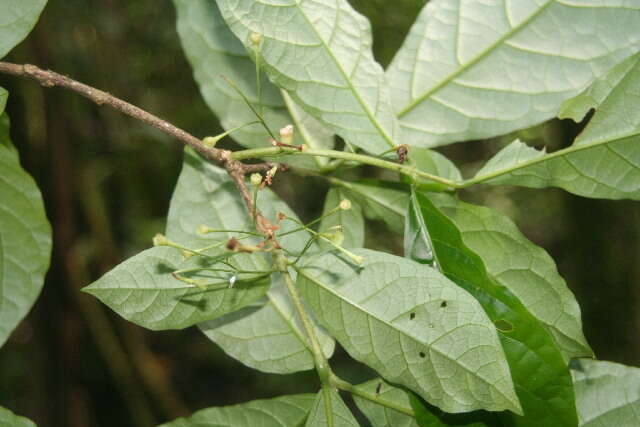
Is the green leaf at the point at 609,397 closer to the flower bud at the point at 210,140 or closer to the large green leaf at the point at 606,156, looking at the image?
the large green leaf at the point at 606,156

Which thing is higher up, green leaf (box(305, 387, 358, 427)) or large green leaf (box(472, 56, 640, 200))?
large green leaf (box(472, 56, 640, 200))

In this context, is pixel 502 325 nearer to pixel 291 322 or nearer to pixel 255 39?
pixel 291 322

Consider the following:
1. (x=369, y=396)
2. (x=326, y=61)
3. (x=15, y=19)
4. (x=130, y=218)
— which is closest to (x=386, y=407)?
(x=369, y=396)

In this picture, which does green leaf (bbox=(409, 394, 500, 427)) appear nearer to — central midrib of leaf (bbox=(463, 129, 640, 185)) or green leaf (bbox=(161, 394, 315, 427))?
green leaf (bbox=(161, 394, 315, 427))

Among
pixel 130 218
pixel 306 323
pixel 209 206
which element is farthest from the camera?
pixel 130 218

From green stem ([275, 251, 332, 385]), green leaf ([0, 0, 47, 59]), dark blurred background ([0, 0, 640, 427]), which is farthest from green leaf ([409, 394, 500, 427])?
dark blurred background ([0, 0, 640, 427])

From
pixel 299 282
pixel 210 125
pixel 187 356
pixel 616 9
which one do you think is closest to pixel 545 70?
pixel 616 9

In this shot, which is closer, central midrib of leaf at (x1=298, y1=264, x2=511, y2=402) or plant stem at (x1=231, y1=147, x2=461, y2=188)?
central midrib of leaf at (x1=298, y1=264, x2=511, y2=402)
